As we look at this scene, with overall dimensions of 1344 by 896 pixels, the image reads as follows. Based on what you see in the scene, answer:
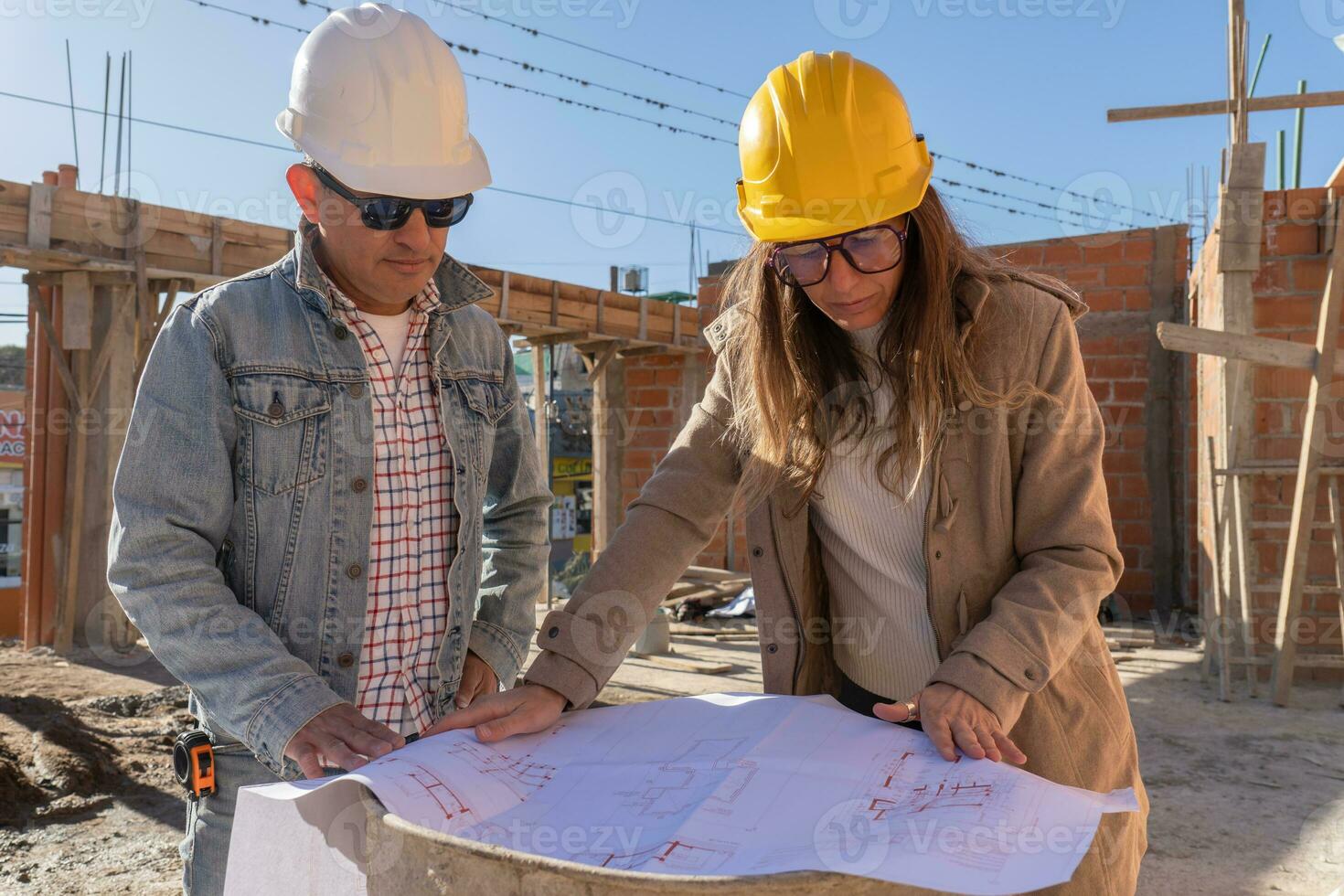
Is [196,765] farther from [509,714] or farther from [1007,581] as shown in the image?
[1007,581]

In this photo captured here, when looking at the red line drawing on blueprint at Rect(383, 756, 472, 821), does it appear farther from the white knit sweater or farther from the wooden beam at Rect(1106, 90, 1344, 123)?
the wooden beam at Rect(1106, 90, 1344, 123)

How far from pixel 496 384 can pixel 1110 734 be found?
129 cm

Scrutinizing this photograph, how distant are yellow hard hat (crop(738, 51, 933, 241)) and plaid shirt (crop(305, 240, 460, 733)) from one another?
0.75 metres

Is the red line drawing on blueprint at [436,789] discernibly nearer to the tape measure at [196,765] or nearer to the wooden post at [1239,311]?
the tape measure at [196,765]

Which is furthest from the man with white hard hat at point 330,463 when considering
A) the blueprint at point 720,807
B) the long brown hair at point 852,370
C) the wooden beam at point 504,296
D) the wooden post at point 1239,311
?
the wooden beam at point 504,296

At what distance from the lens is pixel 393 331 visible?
203 cm

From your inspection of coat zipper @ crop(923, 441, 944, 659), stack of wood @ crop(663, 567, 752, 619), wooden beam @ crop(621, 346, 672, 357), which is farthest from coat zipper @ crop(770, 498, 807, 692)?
wooden beam @ crop(621, 346, 672, 357)

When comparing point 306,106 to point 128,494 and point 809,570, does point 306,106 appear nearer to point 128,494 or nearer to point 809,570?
point 128,494

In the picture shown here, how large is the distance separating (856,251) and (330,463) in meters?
0.96

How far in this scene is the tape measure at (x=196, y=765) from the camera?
1764 mm

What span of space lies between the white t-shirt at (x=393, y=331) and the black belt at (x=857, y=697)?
997 millimetres

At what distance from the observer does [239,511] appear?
179 centimetres

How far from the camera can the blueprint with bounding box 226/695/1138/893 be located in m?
1.10

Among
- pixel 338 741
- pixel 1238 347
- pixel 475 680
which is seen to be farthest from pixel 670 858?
pixel 1238 347
